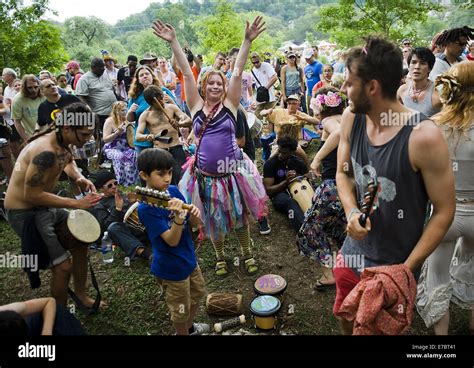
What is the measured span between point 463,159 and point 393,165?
39.6 inches

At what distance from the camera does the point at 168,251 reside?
2.54 m

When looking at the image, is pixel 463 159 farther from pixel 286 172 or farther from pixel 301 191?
pixel 286 172

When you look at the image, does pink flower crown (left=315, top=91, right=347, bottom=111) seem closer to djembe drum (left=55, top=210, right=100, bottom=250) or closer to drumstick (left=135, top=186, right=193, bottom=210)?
drumstick (left=135, top=186, right=193, bottom=210)

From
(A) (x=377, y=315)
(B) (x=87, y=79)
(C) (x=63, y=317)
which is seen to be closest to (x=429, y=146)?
(A) (x=377, y=315)

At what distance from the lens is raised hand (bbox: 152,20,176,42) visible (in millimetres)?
3281

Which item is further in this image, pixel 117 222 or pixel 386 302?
pixel 117 222

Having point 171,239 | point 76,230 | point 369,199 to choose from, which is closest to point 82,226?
point 76,230

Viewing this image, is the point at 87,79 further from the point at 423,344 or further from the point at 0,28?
the point at 423,344

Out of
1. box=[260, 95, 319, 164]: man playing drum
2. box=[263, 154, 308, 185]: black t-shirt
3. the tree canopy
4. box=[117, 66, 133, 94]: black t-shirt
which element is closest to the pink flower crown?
box=[263, 154, 308, 185]: black t-shirt

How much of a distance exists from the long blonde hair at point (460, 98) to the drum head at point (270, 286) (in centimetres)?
192

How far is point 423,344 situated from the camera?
1.82 m

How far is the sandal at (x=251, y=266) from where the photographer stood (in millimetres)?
3930

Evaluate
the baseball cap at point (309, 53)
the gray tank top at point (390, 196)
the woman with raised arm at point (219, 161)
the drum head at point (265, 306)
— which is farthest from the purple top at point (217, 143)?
the baseball cap at point (309, 53)

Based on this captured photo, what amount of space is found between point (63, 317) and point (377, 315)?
1.93 metres
